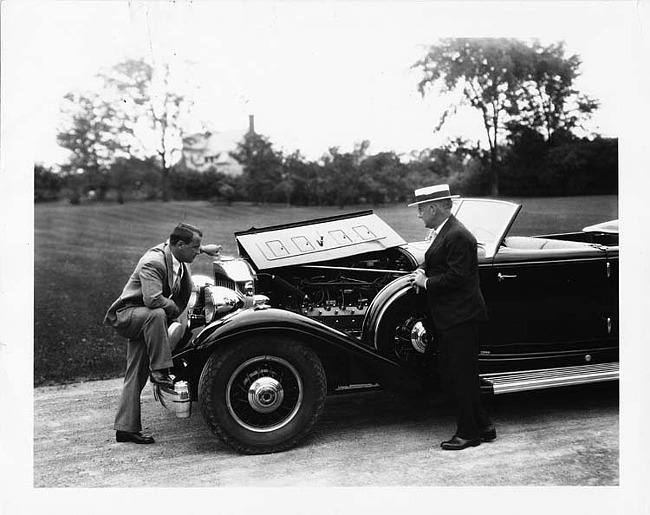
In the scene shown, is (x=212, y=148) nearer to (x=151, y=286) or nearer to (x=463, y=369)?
(x=151, y=286)

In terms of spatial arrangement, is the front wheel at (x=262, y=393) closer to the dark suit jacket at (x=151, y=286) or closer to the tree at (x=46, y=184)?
the dark suit jacket at (x=151, y=286)

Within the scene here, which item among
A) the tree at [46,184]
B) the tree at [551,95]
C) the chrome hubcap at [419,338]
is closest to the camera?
the chrome hubcap at [419,338]

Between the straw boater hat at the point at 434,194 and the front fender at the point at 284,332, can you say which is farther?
the straw boater hat at the point at 434,194

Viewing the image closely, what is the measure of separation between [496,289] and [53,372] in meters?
4.02

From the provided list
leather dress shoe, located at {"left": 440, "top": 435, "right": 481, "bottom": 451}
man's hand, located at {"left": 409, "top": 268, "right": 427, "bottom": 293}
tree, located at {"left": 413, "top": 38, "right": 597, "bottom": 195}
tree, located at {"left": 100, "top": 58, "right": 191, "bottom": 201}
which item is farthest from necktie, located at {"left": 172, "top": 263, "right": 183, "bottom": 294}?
tree, located at {"left": 413, "top": 38, "right": 597, "bottom": 195}

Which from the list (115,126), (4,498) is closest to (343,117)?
(115,126)

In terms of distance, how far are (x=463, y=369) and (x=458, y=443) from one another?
0.49 metres

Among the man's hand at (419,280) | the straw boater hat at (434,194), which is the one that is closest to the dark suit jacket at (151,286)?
the man's hand at (419,280)

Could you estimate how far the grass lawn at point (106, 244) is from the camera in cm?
570

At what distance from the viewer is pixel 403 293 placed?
4.66m

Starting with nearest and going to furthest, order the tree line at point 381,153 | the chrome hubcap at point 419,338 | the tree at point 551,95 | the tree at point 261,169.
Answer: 1. the chrome hubcap at point 419,338
2. the tree at point 551,95
3. the tree line at point 381,153
4. the tree at point 261,169

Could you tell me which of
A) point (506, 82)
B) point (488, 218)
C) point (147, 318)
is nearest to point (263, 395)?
point (147, 318)

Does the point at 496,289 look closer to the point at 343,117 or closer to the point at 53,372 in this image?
the point at 343,117

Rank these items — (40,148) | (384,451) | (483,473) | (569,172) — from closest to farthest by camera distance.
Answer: (483,473)
(384,451)
(40,148)
(569,172)
